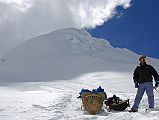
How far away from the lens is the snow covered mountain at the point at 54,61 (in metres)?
36.8

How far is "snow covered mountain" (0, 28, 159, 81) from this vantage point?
121ft

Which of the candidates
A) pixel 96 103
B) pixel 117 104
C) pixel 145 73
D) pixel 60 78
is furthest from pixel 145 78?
pixel 60 78

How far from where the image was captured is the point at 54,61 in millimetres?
45062

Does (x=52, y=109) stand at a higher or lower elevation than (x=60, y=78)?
lower

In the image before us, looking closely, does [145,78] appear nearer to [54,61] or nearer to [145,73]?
[145,73]

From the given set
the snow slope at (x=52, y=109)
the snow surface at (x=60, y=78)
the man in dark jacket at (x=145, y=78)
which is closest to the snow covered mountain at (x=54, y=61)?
the snow surface at (x=60, y=78)

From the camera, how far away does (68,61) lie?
4459 cm

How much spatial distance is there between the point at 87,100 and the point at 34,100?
7.81 ft

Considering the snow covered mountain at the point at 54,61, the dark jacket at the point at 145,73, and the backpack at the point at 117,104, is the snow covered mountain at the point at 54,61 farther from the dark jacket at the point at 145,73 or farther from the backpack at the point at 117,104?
the dark jacket at the point at 145,73

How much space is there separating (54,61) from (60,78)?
12359 millimetres

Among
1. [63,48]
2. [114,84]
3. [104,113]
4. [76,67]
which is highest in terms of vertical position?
[63,48]

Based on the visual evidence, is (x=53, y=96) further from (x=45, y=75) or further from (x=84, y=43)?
(x=84, y=43)

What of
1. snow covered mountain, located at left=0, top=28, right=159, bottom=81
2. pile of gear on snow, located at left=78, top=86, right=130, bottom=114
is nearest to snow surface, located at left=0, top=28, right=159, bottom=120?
snow covered mountain, located at left=0, top=28, right=159, bottom=81

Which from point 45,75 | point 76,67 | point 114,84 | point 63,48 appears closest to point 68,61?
point 76,67
